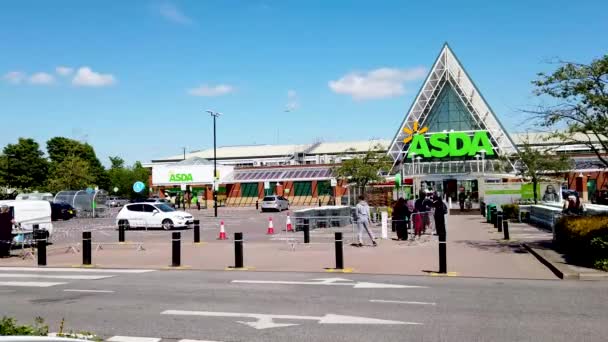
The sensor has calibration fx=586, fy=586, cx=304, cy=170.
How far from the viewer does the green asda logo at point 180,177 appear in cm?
7519

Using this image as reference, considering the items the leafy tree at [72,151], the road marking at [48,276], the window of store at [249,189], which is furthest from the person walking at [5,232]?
the leafy tree at [72,151]

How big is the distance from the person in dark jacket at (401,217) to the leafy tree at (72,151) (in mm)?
83029

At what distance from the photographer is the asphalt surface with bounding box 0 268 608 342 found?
7.77m

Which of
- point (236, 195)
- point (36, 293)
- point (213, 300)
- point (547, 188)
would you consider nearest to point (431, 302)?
point (213, 300)

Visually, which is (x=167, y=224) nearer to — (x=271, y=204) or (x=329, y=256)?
(x=329, y=256)

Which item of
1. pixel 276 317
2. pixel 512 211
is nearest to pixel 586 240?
pixel 276 317

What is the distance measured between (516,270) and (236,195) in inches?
2486

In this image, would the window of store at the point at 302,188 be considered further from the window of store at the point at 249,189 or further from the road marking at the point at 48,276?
the road marking at the point at 48,276

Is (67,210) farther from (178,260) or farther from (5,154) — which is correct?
(5,154)

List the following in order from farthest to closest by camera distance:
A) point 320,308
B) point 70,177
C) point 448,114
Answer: point 70,177 < point 448,114 < point 320,308

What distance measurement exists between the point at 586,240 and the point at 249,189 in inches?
2467

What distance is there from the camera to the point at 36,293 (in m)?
11.5

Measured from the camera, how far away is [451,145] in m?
58.7

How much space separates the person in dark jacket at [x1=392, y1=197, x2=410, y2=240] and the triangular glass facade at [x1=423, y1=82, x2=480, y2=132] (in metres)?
47.0
